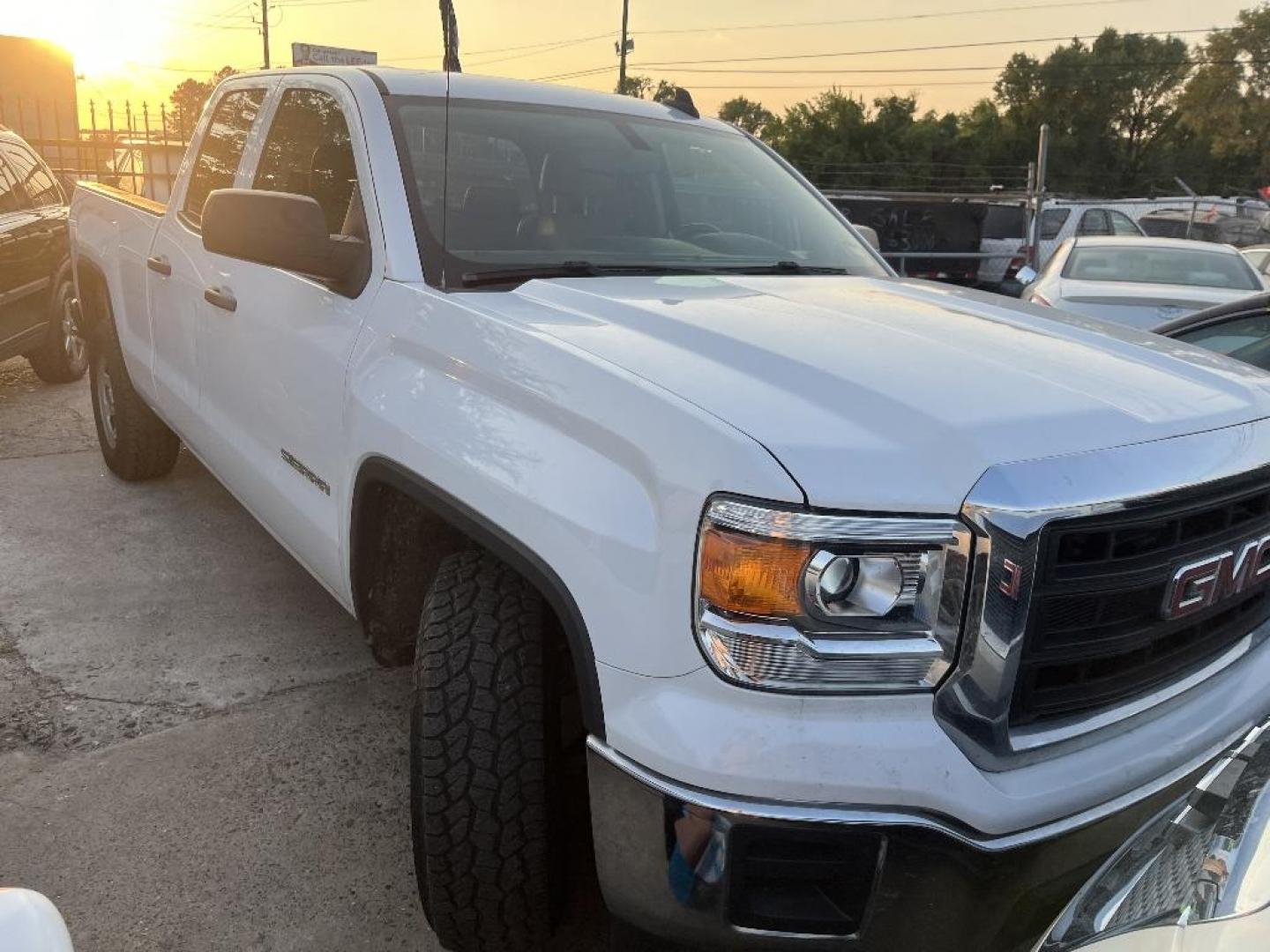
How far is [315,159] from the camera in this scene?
312cm

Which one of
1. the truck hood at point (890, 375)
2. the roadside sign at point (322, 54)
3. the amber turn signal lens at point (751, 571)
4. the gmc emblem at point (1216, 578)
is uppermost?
the roadside sign at point (322, 54)

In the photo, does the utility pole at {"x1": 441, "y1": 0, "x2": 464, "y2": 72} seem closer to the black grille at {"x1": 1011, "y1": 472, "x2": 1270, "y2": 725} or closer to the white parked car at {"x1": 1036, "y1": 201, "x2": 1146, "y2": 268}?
the black grille at {"x1": 1011, "y1": 472, "x2": 1270, "y2": 725}

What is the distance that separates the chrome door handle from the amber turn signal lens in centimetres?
226

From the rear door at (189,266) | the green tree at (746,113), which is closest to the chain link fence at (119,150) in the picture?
the rear door at (189,266)

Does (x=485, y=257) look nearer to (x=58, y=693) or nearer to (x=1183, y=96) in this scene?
(x=58, y=693)

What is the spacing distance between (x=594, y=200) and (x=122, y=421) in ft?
10.2

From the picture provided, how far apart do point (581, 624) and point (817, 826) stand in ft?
1.62

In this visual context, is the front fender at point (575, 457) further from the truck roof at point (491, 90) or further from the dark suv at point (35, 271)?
the dark suv at point (35, 271)

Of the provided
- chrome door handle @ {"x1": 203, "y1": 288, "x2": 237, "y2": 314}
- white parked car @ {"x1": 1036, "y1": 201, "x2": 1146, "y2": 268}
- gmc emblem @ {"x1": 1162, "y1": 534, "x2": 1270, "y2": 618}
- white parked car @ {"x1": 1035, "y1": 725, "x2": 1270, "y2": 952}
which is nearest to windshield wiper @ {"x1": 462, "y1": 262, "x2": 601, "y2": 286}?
chrome door handle @ {"x1": 203, "y1": 288, "x2": 237, "y2": 314}

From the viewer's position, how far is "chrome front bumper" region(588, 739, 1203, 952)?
5.02ft

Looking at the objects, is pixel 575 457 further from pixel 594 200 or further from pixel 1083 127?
pixel 1083 127

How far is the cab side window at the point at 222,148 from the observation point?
371cm

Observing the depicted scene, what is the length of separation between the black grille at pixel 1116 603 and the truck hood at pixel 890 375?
13 cm

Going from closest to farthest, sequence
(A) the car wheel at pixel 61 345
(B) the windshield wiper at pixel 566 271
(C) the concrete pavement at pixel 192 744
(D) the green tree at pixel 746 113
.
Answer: (C) the concrete pavement at pixel 192 744, (B) the windshield wiper at pixel 566 271, (A) the car wheel at pixel 61 345, (D) the green tree at pixel 746 113
